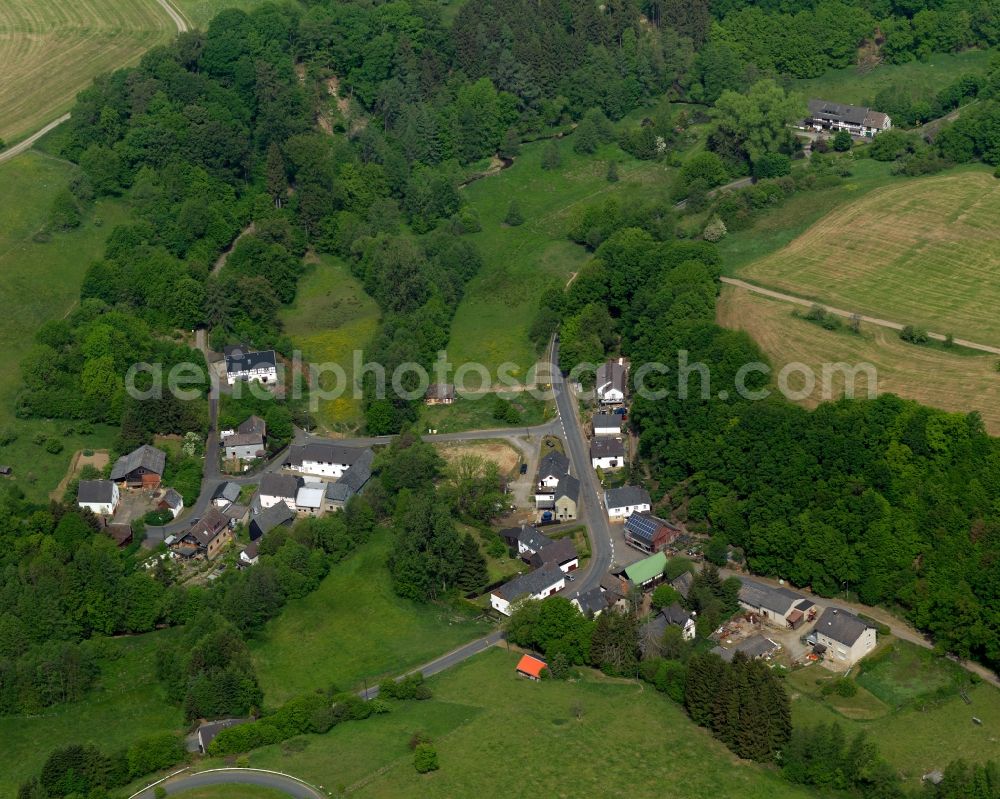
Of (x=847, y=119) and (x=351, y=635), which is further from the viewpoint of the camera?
(x=847, y=119)

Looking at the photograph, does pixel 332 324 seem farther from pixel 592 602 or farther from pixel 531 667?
pixel 531 667

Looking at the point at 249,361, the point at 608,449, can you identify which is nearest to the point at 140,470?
the point at 249,361

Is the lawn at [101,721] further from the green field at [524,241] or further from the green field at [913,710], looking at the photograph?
the green field at [524,241]

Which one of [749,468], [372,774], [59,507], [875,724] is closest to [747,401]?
[749,468]

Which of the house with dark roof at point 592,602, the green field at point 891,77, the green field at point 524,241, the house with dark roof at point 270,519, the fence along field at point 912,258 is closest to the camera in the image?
the house with dark roof at point 592,602

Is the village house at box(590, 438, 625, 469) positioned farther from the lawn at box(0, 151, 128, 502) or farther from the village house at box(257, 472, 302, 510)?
the lawn at box(0, 151, 128, 502)

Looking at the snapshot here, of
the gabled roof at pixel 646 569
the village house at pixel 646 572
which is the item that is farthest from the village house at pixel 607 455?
the village house at pixel 646 572

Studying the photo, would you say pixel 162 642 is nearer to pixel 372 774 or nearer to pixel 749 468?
pixel 372 774
